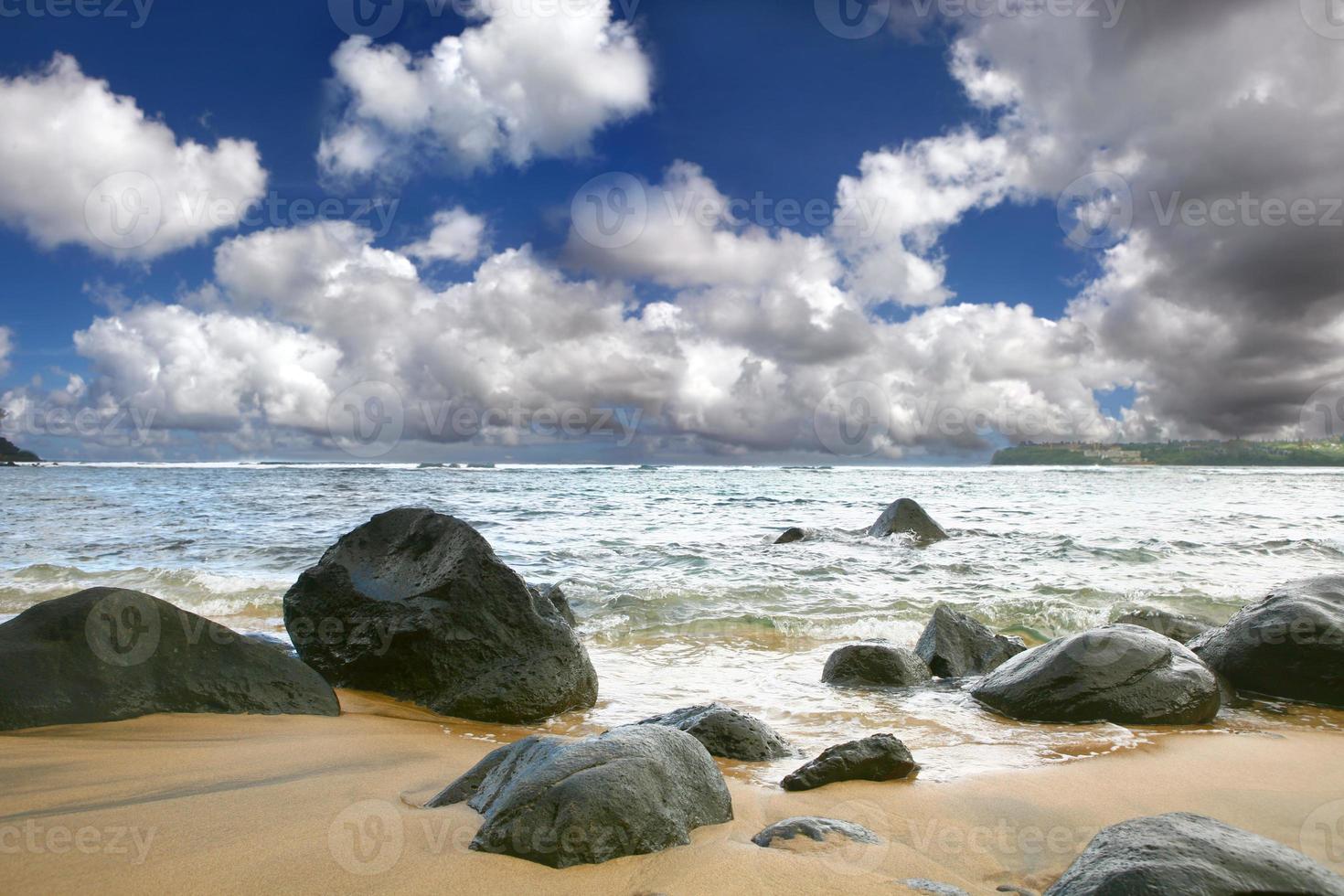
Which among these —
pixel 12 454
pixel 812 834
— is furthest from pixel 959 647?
pixel 12 454

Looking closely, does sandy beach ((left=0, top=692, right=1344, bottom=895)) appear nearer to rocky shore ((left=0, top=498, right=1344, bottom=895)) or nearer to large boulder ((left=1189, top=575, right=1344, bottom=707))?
rocky shore ((left=0, top=498, right=1344, bottom=895))

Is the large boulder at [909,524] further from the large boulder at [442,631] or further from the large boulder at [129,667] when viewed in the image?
the large boulder at [129,667]

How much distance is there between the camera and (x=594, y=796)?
2.80 m

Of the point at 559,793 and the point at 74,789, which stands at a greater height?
the point at 559,793

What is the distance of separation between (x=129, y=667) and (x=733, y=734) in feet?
12.8

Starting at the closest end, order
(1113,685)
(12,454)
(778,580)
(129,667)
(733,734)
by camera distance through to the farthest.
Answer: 1. (733,734)
2. (129,667)
3. (1113,685)
4. (778,580)
5. (12,454)

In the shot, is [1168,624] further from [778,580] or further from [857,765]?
[857,765]

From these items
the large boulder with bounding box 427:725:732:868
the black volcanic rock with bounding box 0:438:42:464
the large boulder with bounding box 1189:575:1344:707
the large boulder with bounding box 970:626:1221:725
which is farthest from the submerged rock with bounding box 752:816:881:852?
the black volcanic rock with bounding box 0:438:42:464

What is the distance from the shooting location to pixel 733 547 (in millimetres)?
15742

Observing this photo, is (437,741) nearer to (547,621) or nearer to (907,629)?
(547,621)

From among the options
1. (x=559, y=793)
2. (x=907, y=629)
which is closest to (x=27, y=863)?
(x=559, y=793)

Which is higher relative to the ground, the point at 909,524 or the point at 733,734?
the point at 909,524

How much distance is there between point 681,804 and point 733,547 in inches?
503

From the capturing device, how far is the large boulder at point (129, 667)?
4.41 meters
